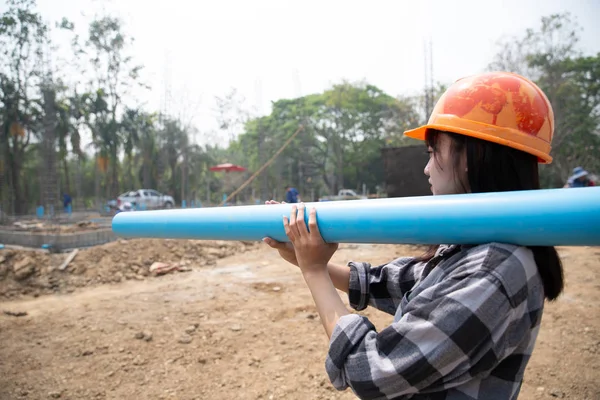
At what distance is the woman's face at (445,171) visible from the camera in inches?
36.3

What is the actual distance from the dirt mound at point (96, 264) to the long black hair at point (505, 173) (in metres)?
6.76

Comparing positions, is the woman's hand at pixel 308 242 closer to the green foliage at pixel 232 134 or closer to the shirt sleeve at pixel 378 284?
the shirt sleeve at pixel 378 284

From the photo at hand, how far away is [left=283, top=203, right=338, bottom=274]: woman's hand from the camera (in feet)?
3.28

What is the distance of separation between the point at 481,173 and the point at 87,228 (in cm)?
1127

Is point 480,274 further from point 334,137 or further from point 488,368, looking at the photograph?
point 334,137

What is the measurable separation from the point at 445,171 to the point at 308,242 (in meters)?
0.39

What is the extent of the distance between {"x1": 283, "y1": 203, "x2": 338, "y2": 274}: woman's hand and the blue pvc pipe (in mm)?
23

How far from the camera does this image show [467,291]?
72 cm

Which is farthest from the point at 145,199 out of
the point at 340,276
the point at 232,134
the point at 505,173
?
the point at 505,173

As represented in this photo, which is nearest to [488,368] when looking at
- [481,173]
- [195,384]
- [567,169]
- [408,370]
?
[408,370]

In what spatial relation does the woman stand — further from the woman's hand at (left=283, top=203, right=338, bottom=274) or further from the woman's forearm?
the woman's forearm

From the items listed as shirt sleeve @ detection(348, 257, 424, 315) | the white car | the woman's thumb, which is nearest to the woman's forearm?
shirt sleeve @ detection(348, 257, 424, 315)

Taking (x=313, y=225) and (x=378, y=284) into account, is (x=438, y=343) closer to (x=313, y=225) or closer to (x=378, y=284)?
(x=313, y=225)

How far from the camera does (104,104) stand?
20125 mm
